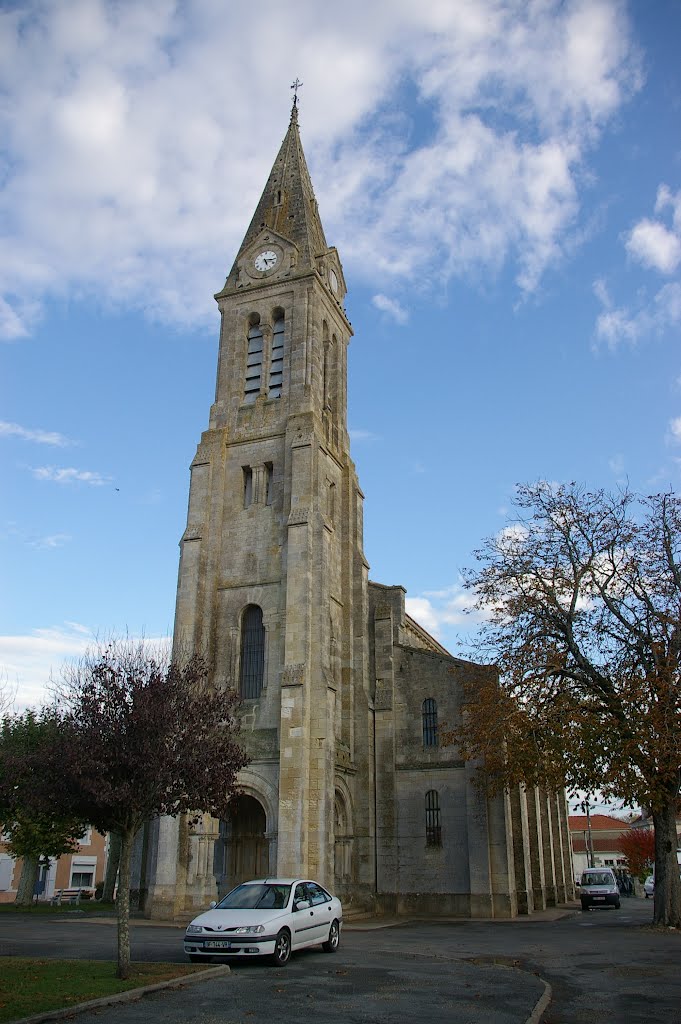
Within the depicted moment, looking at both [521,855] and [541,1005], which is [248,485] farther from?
[541,1005]

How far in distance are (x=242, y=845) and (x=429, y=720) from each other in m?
8.43

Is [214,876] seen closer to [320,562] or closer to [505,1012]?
[320,562]

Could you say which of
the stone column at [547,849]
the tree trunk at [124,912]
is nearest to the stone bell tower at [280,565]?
the stone column at [547,849]

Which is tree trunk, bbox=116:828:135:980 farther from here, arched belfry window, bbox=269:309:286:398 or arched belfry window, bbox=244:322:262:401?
arched belfry window, bbox=244:322:262:401

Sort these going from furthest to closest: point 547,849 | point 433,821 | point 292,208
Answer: point 547,849, point 292,208, point 433,821

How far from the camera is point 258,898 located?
1560cm

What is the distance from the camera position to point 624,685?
23.1 m

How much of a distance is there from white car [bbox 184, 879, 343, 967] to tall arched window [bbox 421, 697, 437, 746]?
1518 centimetres

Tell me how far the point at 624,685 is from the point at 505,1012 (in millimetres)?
14050

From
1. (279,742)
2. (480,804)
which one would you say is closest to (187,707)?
(279,742)

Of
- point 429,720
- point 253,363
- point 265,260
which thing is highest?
point 265,260

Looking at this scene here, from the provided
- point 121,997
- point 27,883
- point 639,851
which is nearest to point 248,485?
point 27,883

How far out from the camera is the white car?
1417cm

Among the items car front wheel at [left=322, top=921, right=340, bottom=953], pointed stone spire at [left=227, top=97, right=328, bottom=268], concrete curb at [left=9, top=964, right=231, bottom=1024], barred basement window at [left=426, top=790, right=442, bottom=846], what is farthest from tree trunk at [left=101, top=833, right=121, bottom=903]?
pointed stone spire at [left=227, top=97, right=328, bottom=268]
